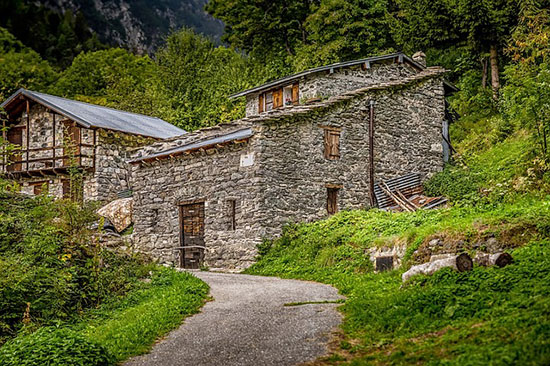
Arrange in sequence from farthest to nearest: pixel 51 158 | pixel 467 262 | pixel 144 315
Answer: pixel 51 158, pixel 144 315, pixel 467 262

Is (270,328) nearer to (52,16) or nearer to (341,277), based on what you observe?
(341,277)

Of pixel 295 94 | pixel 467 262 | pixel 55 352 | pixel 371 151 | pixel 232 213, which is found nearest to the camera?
pixel 55 352

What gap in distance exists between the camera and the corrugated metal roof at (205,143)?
61.2 feet

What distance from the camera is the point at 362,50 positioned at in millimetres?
35281

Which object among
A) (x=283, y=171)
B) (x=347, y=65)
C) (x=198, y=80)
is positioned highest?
(x=198, y=80)

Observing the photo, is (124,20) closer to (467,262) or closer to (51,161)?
(51,161)

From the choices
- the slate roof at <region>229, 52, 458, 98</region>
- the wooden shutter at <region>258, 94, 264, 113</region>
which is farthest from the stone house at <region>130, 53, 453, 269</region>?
the wooden shutter at <region>258, 94, 264, 113</region>

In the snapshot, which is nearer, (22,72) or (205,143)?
(205,143)

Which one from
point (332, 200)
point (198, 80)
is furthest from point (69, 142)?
point (198, 80)

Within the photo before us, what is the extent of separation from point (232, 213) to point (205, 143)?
8.58 feet

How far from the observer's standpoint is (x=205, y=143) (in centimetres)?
1966

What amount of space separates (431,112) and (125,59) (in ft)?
129

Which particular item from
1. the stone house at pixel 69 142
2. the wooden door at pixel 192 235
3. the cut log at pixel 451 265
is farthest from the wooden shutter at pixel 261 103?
the cut log at pixel 451 265

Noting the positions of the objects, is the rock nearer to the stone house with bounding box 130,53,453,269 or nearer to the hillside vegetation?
the stone house with bounding box 130,53,453,269
